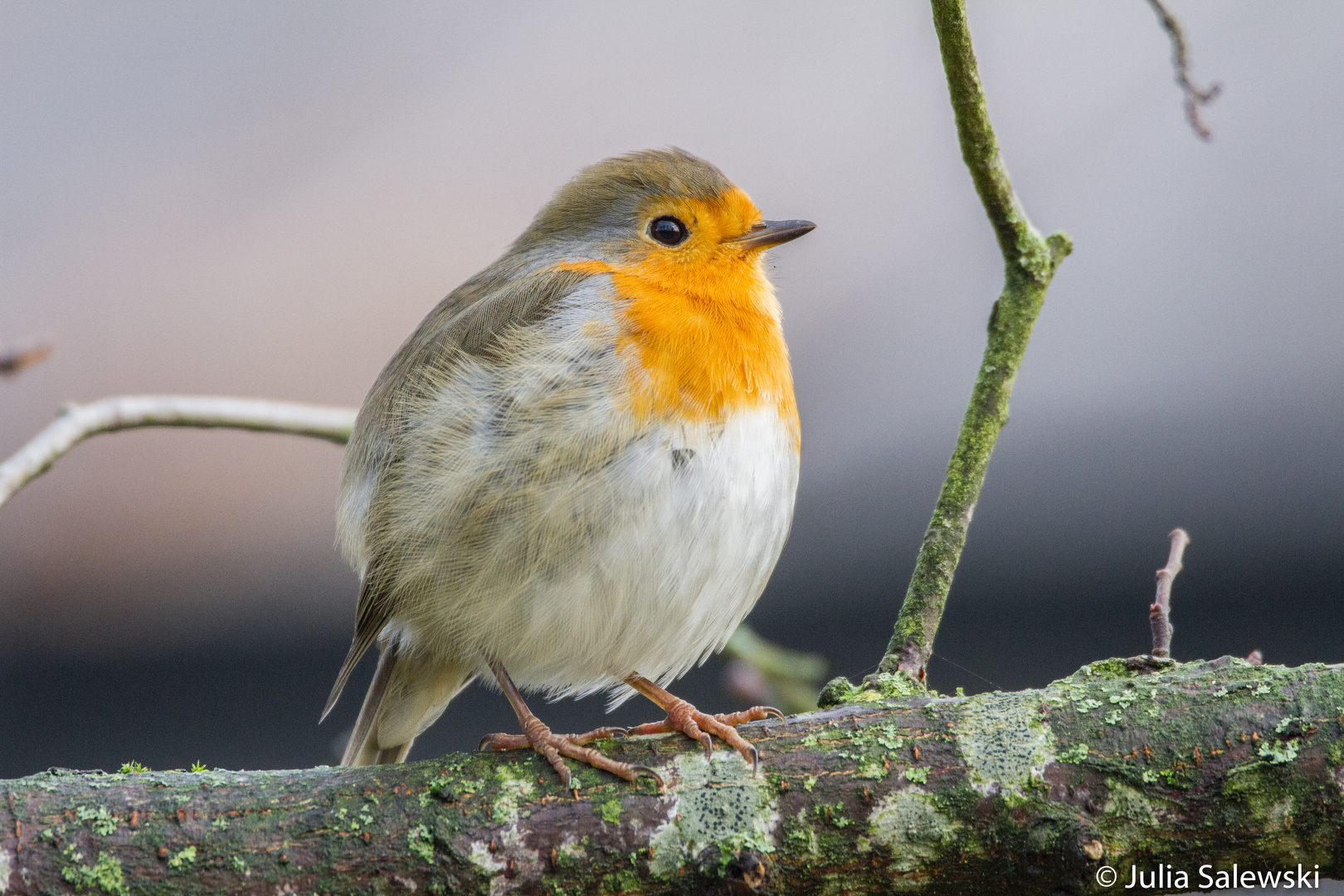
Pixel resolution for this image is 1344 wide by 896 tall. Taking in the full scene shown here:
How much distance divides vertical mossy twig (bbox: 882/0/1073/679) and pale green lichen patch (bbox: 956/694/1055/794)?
438mm

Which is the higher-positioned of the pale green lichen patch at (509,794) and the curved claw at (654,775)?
the curved claw at (654,775)

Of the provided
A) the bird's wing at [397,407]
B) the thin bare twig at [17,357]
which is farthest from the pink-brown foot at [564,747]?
the thin bare twig at [17,357]

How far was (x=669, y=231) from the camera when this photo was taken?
3.04 metres

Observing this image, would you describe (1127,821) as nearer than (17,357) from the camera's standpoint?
Yes

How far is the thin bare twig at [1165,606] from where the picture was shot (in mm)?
2297

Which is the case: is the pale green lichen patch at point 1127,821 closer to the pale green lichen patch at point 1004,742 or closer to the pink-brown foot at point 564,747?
the pale green lichen patch at point 1004,742

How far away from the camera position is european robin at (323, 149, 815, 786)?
2406mm

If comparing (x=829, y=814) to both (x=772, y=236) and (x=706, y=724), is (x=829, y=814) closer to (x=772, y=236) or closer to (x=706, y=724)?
(x=706, y=724)

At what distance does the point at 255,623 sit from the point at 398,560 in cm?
214

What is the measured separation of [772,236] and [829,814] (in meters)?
1.51

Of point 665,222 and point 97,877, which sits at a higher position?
point 665,222

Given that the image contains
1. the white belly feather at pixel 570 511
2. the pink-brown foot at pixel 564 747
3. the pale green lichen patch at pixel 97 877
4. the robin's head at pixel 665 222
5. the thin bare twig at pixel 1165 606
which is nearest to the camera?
the pale green lichen patch at pixel 97 877

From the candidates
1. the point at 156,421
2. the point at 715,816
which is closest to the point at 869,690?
the point at 715,816

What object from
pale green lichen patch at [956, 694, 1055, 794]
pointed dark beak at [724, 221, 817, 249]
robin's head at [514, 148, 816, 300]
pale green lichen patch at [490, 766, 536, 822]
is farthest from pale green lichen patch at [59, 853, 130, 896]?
pointed dark beak at [724, 221, 817, 249]
